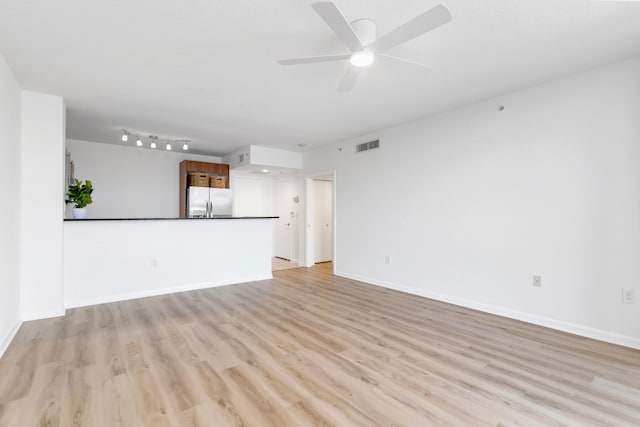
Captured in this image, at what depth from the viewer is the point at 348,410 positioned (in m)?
1.82

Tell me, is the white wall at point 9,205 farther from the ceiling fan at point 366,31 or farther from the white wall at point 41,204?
the ceiling fan at point 366,31

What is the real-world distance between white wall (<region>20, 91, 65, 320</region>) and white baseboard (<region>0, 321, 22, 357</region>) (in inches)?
11.7

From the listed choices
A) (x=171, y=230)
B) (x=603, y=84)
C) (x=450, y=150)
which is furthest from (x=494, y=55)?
(x=171, y=230)

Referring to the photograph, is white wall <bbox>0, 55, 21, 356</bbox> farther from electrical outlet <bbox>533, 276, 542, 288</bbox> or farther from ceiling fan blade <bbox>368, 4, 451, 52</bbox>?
electrical outlet <bbox>533, 276, 542, 288</bbox>

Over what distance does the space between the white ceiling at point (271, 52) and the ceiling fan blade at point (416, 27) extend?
218mm

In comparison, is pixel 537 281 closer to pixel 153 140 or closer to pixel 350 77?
pixel 350 77

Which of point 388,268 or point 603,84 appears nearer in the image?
point 603,84

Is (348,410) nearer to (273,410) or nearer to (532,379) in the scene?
(273,410)

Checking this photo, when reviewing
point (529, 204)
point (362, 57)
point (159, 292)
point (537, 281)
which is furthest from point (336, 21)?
point (159, 292)

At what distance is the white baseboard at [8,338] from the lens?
2563 millimetres

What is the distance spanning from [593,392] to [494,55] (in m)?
2.68

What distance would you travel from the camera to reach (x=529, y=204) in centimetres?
328

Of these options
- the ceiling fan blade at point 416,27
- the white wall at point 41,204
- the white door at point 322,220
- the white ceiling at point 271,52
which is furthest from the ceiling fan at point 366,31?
the white door at point 322,220

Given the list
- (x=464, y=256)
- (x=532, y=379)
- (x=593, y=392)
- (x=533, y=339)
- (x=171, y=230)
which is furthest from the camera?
(x=171, y=230)
